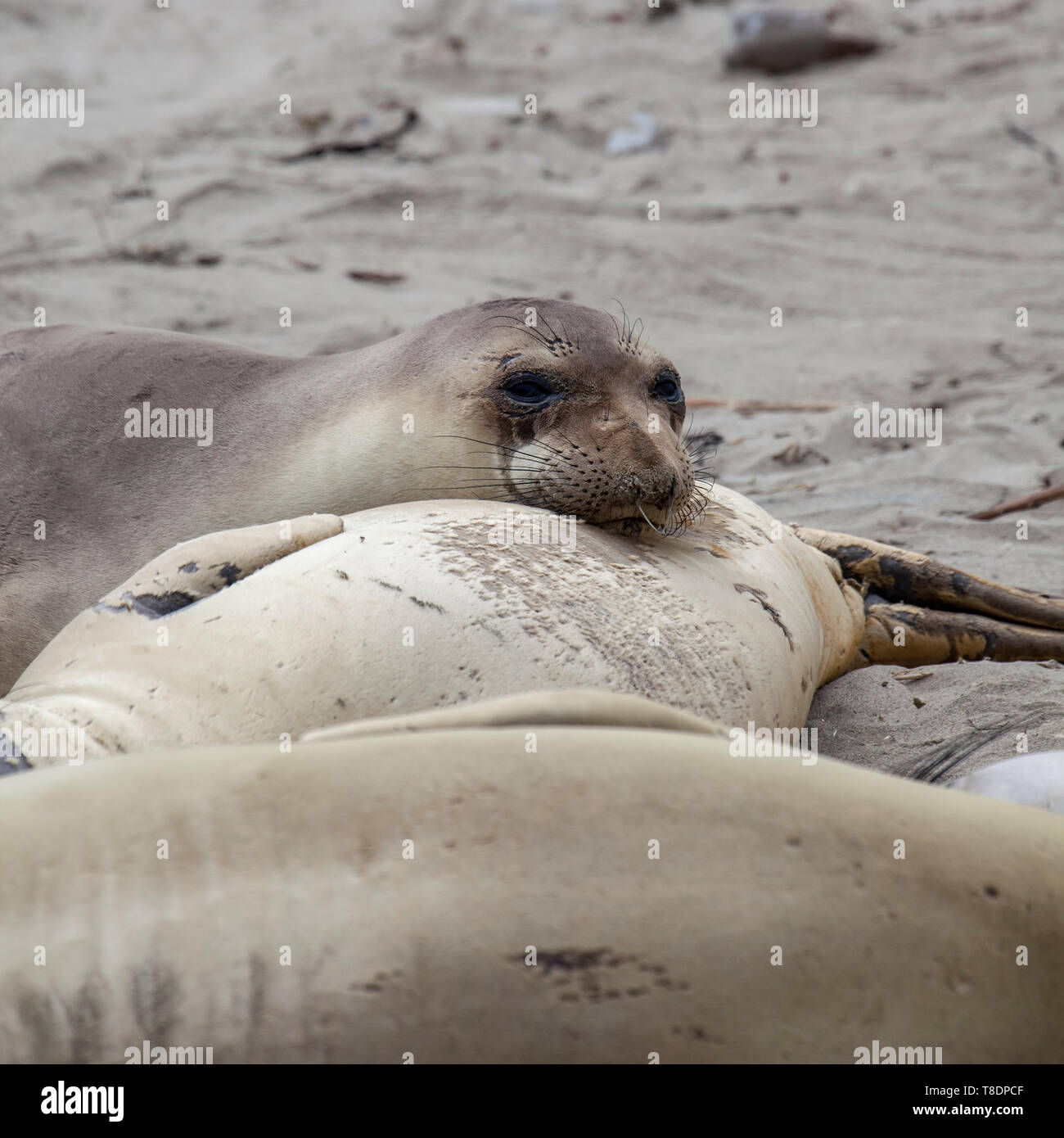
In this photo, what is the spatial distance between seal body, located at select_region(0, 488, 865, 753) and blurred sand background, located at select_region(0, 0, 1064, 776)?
1.70 ft

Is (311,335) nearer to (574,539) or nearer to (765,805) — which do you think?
(574,539)

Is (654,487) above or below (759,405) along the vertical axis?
below

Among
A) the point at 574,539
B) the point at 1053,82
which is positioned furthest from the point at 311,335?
the point at 1053,82

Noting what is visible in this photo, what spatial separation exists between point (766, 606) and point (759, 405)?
273cm

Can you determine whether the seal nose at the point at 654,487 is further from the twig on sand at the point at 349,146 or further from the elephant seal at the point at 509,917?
the twig on sand at the point at 349,146

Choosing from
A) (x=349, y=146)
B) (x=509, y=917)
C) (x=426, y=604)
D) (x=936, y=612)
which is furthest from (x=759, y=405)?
(x=509, y=917)

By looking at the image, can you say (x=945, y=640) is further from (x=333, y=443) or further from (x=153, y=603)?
(x=153, y=603)

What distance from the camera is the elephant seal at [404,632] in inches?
76.3

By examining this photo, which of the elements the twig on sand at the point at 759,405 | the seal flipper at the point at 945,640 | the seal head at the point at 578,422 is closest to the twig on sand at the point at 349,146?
the twig on sand at the point at 759,405

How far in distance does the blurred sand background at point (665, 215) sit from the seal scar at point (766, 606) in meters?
0.26

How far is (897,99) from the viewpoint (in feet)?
28.3

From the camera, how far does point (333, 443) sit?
283cm

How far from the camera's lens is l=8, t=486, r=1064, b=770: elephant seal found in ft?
6.36
